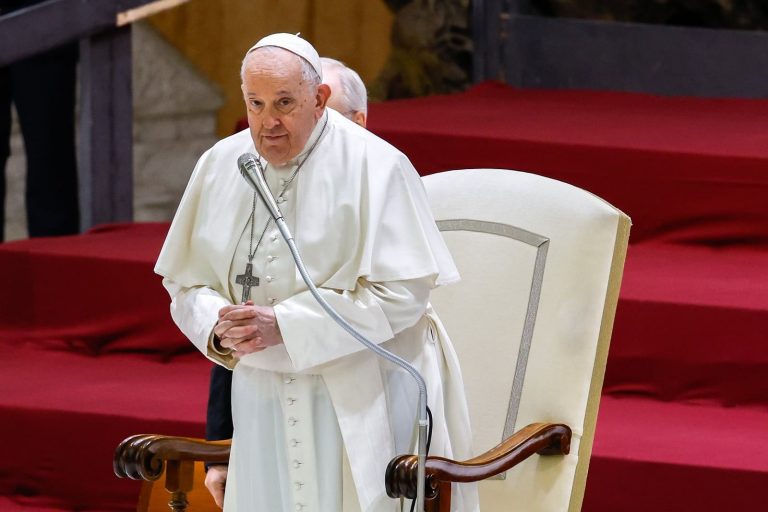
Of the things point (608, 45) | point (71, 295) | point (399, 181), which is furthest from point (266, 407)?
point (608, 45)

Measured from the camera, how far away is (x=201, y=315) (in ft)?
8.26

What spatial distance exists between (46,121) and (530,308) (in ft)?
8.61

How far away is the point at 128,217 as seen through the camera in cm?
535

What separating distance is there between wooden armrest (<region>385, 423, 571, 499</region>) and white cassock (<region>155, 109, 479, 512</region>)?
84mm

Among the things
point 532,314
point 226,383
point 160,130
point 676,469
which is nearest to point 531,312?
point 532,314

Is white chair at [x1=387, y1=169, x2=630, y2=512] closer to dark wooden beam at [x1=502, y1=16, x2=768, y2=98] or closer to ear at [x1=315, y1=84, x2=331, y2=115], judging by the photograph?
ear at [x1=315, y1=84, x2=331, y2=115]

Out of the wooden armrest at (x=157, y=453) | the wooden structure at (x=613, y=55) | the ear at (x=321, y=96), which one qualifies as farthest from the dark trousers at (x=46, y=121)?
the ear at (x=321, y=96)

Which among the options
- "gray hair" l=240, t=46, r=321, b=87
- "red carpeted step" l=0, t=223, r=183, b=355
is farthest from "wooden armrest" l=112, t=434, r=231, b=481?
"red carpeted step" l=0, t=223, r=183, b=355

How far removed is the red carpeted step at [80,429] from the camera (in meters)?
4.02

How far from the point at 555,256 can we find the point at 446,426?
548mm

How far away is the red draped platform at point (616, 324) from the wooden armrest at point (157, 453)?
1.14 meters

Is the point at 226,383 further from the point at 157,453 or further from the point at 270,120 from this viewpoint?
the point at 270,120

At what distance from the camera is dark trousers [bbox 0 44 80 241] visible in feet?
17.0

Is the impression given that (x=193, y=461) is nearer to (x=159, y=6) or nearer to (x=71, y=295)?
(x=71, y=295)
